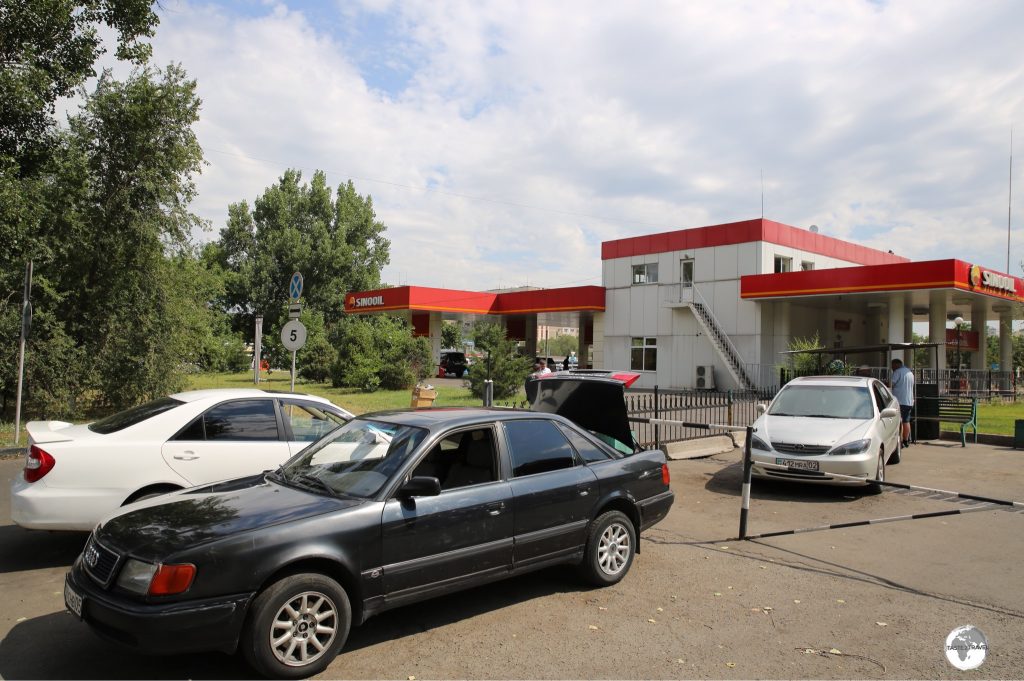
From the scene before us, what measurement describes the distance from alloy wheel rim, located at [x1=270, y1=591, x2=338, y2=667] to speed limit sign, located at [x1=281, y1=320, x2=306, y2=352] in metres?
8.30

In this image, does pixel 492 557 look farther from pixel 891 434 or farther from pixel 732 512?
pixel 891 434

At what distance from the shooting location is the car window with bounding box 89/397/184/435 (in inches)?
235

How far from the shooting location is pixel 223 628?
3484mm

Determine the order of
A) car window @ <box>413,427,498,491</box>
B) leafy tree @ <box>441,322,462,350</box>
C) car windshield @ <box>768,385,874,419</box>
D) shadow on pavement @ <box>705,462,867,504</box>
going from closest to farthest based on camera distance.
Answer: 1. car window @ <box>413,427,498,491</box>
2. shadow on pavement @ <box>705,462,867,504</box>
3. car windshield @ <box>768,385,874,419</box>
4. leafy tree @ <box>441,322,462,350</box>

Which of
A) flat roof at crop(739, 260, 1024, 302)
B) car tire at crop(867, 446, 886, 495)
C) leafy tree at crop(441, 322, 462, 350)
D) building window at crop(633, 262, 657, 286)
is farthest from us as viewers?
leafy tree at crop(441, 322, 462, 350)

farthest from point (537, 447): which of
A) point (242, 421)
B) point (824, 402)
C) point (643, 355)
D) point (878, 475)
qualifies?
point (643, 355)

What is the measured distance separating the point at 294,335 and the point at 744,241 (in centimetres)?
2264

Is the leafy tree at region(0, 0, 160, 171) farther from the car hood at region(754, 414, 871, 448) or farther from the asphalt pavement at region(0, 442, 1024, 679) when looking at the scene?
the car hood at region(754, 414, 871, 448)

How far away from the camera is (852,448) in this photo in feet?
29.1

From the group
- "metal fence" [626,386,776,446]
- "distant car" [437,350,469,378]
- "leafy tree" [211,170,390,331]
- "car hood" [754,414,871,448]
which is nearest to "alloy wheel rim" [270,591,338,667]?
"car hood" [754,414,871,448]

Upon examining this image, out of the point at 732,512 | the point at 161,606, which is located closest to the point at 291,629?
the point at 161,606

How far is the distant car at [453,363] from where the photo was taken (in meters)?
41.3

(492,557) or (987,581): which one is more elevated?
(492,557)

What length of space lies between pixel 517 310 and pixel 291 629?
33.7 meters
